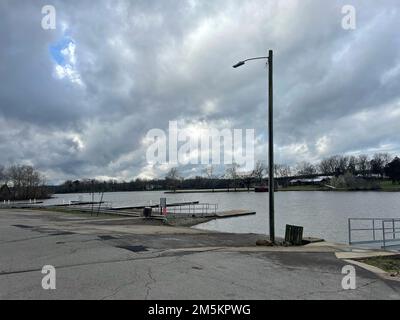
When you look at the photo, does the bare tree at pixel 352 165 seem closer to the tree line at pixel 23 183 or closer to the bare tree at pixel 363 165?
the bare tree at pixel 363 165

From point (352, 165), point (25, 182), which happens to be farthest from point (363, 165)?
point (25, 182)

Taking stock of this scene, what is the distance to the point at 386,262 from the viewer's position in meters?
11.8

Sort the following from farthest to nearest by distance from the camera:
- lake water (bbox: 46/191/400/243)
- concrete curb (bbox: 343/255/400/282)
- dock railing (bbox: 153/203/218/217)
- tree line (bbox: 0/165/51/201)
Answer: tree line (bbox: 0/165/51/201), dock railing (bbox: 153/203/218/217), lake water (bbox: 46/191/400/243), concrete curb (bbox: 343/255/400/282)

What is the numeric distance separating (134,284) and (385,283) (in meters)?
5.45

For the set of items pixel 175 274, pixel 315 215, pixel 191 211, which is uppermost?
pixel 175 274

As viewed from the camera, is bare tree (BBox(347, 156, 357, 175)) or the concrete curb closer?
the concrete curb

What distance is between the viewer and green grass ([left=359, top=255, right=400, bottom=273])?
10.7 metres

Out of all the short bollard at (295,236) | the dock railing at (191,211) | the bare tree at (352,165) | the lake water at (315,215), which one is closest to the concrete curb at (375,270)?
the short bollard at (295,236)

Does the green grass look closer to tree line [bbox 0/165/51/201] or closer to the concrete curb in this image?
the concrete curb

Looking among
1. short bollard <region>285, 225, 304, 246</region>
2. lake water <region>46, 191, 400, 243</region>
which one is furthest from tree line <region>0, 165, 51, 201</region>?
short bollard <region>285, 225, 304, 246</region>

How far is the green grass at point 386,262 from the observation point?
10.7 metres

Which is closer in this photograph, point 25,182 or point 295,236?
point 295,236

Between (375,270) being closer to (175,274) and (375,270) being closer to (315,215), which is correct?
(175,274)

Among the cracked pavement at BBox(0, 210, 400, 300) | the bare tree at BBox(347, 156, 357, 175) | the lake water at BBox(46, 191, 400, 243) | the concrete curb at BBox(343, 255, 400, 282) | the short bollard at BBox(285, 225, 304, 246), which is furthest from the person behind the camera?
the bare tree at BBox(347, 156, 357, 175)
